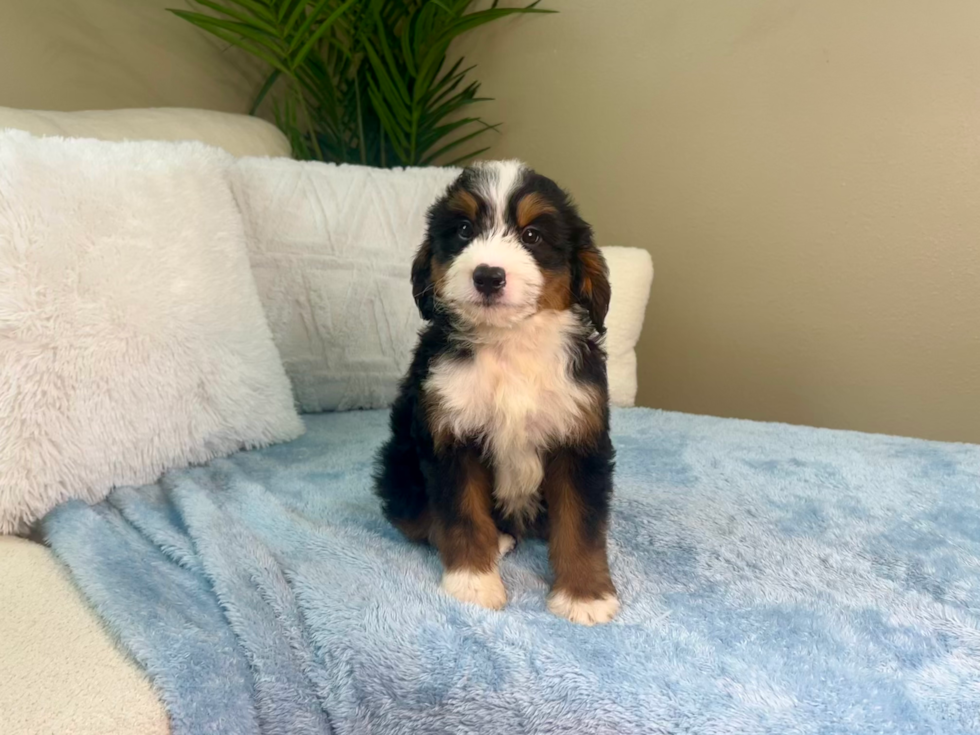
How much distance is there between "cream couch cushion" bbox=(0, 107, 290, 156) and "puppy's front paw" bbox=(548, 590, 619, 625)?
1.89m

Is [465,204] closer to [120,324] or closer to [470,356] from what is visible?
[470,356]

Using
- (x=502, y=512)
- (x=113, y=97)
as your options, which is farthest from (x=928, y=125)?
(x=113, y=97)

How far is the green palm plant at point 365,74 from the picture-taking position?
9.18 feet

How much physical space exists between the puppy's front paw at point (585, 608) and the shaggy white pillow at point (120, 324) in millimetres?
Result: 1098

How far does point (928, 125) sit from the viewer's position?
7.61 ft

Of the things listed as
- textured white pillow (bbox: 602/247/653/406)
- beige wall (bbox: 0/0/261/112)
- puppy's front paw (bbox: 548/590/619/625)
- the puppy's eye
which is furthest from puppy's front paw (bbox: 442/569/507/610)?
beige wall (bbox: 0/0/261/112)

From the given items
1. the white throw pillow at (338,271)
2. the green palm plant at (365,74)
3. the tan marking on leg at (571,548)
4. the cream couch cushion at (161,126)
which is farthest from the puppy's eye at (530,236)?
the green palm plant at (365,74)

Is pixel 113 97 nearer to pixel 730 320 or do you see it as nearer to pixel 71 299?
pixel 71 299

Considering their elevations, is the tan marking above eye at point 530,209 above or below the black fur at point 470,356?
above

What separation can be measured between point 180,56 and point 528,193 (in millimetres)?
2319

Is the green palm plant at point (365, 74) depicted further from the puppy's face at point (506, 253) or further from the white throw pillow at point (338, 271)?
the puppy's face at point (506, 253)

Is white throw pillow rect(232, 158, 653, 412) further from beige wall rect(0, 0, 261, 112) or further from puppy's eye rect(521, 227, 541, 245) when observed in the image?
puppy's eye rect(521, 227, 541, 245)

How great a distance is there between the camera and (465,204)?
1.40 meters

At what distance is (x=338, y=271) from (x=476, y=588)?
1.30 meters
